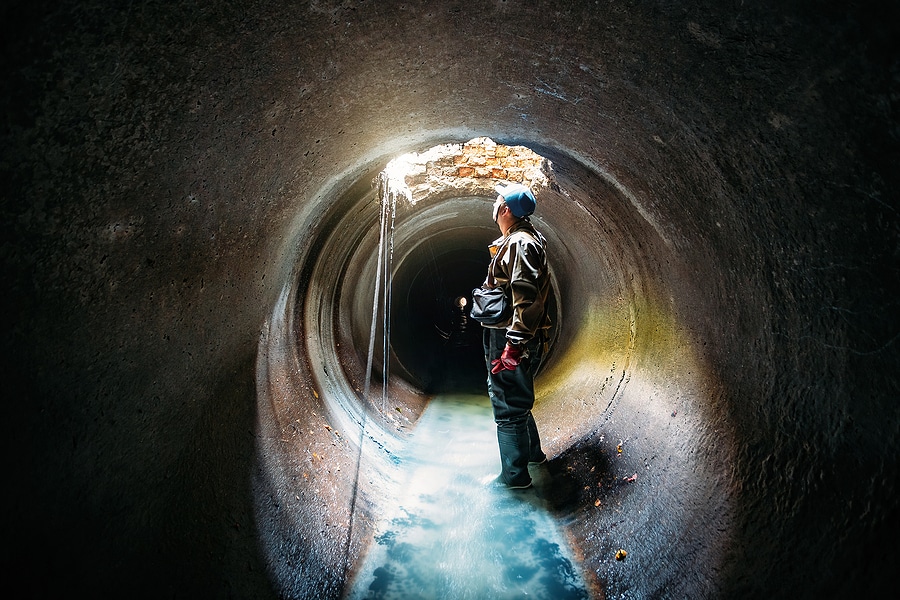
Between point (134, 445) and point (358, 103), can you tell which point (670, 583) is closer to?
point (134, 445)

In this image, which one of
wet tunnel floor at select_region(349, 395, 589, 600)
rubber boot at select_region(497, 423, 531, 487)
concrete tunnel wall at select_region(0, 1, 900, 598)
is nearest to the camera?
concrete tunnel wall at select_region(0, 1, 900, 598)

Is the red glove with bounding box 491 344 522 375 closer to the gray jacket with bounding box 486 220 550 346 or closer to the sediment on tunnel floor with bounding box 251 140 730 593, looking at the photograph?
the gray jacket with bounding box 486 220 550 346

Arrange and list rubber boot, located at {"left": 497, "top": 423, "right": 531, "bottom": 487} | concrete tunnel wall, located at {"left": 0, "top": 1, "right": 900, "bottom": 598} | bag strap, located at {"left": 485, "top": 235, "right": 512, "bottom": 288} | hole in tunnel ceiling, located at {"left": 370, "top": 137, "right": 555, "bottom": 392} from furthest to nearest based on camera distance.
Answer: hole in tunnel ceiling, located at {"left": 370, "top": 137, "right": 555, "bottom": 392}, rubber boot, located at {"left": 497, "top": 423, "right": 531, "bottom": 487}, bag strap, located at {"left": 485, "top": 235, "right": 512, "bottom": 288}, concrete tunnel wall, located at {"left": 0, "top": 1, "right": 900, "bottom": 598}

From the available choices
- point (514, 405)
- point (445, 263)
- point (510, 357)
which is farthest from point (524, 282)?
point (445, 263)

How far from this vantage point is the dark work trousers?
13.5 ft

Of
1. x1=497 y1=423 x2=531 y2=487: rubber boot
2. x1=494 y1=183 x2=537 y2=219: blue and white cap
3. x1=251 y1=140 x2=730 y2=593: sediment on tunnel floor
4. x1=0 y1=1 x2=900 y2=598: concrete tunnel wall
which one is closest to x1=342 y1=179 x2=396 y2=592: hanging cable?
x1=251 y1=140 x2=730 y2=593: sediment on tunnel floor

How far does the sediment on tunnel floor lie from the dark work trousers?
438 millimetres

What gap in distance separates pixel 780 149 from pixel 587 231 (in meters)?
3.42

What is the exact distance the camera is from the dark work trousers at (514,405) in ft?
13.5

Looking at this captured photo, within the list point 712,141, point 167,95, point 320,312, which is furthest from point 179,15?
point 320,312

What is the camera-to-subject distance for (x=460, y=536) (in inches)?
149

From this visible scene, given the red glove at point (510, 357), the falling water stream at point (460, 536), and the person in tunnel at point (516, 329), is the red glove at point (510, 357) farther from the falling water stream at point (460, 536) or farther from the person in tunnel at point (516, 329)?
the falling water stream at point (460, 536)

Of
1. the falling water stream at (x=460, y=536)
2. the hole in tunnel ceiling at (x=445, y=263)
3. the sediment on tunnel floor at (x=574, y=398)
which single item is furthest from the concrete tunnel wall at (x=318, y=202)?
the hole in tunnel ceiling at (x=445, y=263)

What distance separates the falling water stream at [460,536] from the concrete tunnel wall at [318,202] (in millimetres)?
234
